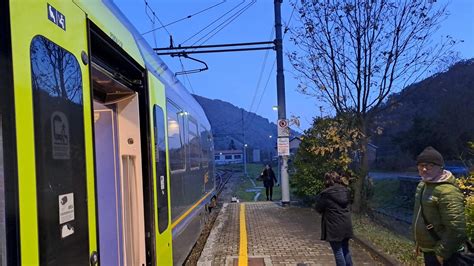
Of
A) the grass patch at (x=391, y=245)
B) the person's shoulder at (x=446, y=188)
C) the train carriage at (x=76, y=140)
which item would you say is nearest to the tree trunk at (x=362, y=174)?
the grass patch at (x=391, y=245)

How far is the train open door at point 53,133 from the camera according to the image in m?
1.67

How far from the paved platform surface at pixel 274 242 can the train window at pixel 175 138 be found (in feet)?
7.09

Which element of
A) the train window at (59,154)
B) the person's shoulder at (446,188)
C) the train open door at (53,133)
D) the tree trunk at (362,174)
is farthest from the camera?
the tree trunk at (362,174)

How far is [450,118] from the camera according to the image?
131 ft

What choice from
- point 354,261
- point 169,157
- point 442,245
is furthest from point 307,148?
point 442,245

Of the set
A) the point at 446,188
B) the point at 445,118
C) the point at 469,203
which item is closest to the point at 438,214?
the point at 446,188

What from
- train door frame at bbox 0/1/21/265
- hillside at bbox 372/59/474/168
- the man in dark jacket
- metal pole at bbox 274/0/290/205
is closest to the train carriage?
train door frame at bbox 0/1/21/265

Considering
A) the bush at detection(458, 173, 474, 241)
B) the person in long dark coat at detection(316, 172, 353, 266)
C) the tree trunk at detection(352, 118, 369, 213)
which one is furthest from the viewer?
the tree trunk at detection(352, 118, 369, 213)

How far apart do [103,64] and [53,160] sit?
1523 millimetres

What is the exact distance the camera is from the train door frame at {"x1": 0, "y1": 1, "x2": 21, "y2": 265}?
154 cm

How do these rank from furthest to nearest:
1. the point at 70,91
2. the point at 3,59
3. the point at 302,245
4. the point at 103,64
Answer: the point at 302,245 → the point at 103,64 → the point at 70,91 → the point at 3,59

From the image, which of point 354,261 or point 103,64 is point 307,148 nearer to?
point 354,261

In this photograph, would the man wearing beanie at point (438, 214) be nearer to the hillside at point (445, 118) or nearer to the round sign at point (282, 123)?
the round sign at point (282, 123)

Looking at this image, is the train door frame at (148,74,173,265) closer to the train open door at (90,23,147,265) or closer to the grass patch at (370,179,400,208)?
the train open door at (90,23,147,265)
